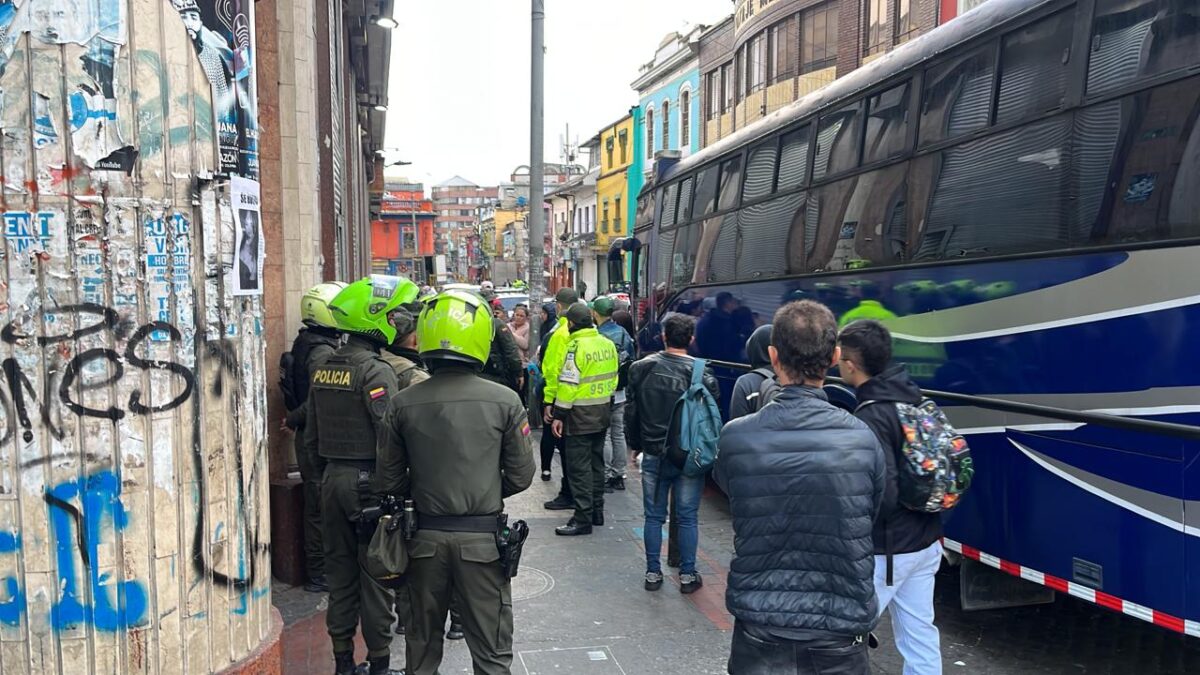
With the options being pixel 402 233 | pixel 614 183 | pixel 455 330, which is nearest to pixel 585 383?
pixel 455 330

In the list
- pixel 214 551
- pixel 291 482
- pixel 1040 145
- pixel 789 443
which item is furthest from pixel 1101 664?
pixel 291 482

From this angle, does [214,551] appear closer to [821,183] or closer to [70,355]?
[70,355]

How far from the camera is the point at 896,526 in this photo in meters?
3.63

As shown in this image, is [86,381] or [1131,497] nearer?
[86,381]

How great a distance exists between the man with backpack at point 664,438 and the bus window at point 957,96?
206cm

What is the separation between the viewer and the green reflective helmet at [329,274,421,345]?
4562 millimetres

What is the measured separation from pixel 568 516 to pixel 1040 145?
16.7 ft

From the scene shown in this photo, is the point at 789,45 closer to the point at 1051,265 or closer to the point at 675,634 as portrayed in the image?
the point at 1051,265

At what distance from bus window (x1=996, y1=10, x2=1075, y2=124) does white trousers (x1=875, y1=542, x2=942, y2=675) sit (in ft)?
8.53

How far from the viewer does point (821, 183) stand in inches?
279

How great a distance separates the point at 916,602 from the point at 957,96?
329cm

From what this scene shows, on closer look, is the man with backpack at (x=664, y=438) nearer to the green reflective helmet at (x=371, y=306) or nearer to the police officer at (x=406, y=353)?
the police officer at (x=406, y=353)

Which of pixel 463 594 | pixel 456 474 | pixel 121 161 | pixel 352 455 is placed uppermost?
pixel 121 161

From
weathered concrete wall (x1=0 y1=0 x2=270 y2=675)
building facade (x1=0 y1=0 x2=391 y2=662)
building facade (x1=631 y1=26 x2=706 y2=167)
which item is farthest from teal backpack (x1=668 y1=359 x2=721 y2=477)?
building facade (x1=631 y1=26 x2=706 y2=167)
